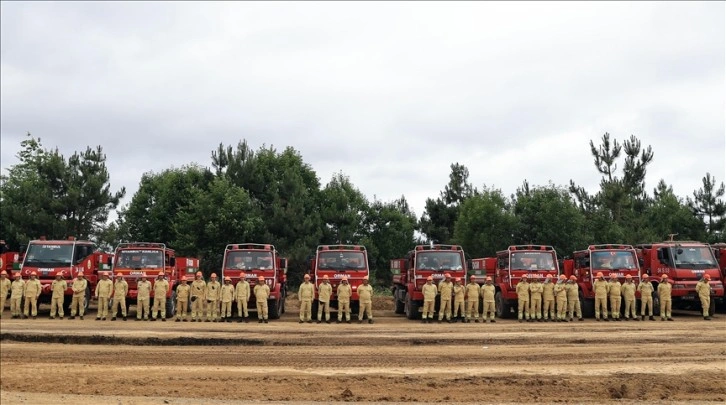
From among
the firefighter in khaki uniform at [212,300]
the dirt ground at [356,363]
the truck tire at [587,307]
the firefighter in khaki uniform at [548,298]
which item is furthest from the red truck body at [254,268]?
the truck tire at [587,307]

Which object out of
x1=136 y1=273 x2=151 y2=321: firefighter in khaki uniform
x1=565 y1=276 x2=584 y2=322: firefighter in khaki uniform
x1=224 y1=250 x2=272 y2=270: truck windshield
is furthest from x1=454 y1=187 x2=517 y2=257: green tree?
x1=136 y1=273 x2=151 y2=321: firefighter in khaki uniform

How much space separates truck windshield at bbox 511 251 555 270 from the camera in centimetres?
2698

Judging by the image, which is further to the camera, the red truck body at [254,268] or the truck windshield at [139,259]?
the truck windshield at [139,259]

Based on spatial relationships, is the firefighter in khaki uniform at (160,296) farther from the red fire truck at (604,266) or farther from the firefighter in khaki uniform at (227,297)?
the red fire truck at (604,266)

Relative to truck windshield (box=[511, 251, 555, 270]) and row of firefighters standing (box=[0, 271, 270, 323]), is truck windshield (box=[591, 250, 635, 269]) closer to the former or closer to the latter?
truck windshield (box=[511, 251, 555, 270])

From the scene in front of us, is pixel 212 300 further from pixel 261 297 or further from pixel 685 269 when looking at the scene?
pixel 685 269

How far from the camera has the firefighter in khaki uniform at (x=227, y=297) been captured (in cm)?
2484

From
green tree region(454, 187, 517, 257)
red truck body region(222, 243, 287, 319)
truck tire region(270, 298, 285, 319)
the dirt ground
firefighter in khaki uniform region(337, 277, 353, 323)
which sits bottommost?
the dirt ground

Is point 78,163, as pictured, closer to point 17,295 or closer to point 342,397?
point 17,295

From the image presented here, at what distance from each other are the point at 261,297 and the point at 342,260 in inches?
121

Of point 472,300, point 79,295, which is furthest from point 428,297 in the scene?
point 79,295

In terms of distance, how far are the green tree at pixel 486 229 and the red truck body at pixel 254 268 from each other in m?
Result: 22.9

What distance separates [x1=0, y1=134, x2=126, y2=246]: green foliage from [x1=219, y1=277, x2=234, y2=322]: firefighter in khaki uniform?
818 inches

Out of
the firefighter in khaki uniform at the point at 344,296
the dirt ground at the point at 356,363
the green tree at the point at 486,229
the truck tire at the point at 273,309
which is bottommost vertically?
the dirt ground at the point at 356,363
